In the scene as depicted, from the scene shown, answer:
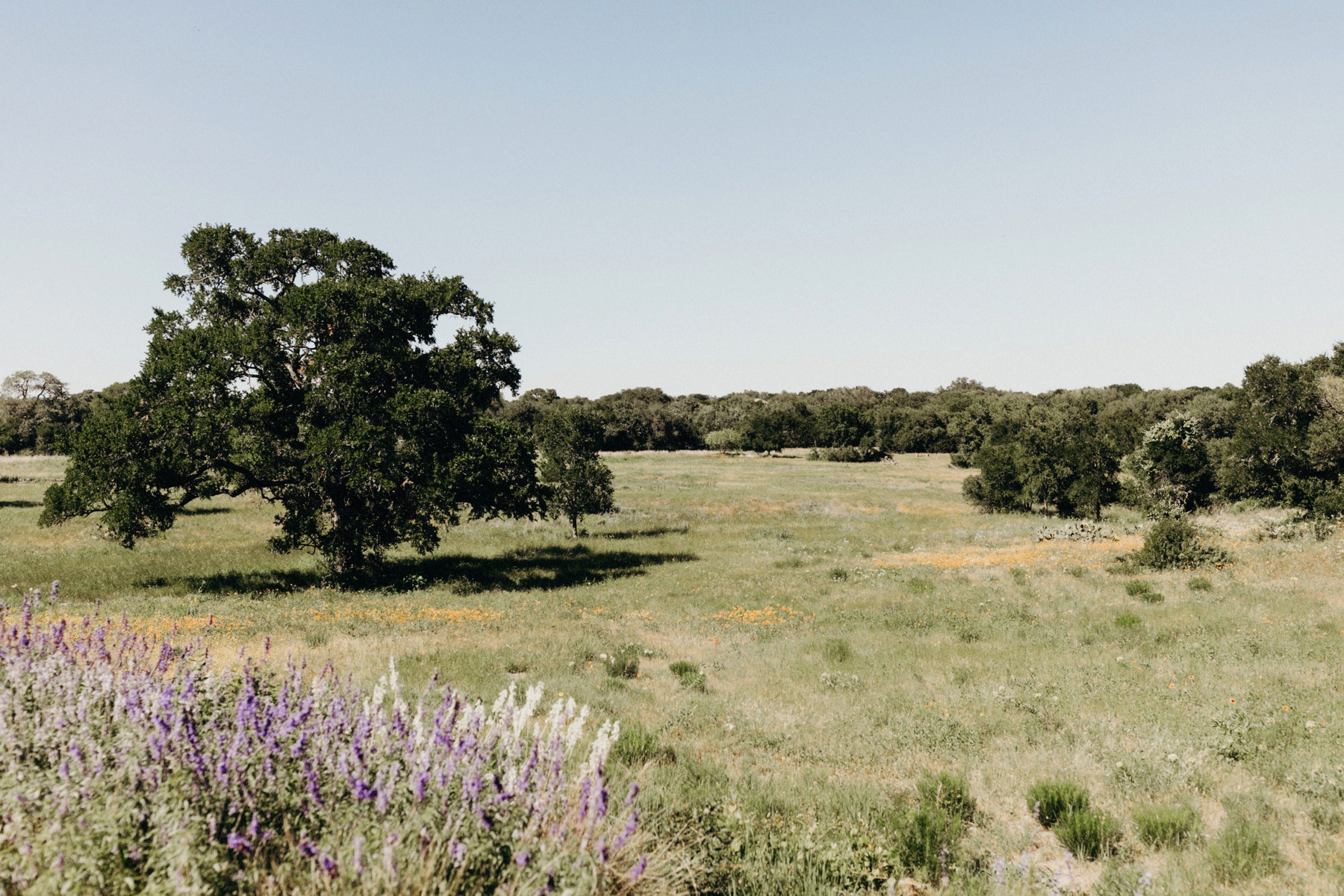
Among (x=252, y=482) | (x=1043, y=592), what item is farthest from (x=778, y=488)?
(x=252, y=482)

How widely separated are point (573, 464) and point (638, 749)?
29.3m

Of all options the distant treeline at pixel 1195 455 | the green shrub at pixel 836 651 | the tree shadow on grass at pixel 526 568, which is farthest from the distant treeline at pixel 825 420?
the green shrub at pixel 836 651

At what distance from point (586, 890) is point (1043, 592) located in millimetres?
20148

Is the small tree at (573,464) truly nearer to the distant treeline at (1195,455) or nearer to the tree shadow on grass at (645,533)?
the distant treeline at (1195,455)

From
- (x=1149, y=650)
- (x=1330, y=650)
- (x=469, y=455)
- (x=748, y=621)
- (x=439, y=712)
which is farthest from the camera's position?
(x=469, y=455)

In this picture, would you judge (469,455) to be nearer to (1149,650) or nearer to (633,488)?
(1149,650)

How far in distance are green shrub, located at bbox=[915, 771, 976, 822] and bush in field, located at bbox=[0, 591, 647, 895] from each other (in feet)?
12.7

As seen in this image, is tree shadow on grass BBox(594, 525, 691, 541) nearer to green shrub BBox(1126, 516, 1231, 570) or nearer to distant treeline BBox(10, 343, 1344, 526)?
distant treeline BBox(10, 343, 1344, 526)

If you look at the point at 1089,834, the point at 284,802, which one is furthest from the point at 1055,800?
the point at 284,802

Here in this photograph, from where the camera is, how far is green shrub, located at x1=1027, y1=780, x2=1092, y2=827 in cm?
645

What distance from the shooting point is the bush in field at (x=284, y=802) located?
346cm

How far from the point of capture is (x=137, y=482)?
63.6 feet

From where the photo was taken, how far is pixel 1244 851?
557cm

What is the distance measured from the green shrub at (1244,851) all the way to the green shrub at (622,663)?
29.3 feet
